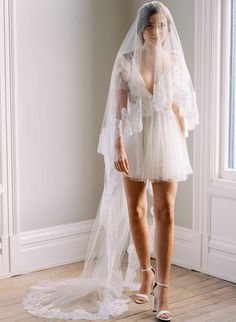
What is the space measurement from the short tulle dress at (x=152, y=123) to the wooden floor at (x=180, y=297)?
2.29 ft

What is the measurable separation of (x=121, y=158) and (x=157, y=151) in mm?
192

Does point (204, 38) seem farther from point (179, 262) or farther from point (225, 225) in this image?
point (179, 262)

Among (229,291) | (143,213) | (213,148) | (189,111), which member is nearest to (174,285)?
(229,291)

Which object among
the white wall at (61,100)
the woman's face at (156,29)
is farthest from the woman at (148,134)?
the white wall at (61,100)

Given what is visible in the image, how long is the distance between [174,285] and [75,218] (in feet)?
2.88

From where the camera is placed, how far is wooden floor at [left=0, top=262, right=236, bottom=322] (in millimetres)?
3000

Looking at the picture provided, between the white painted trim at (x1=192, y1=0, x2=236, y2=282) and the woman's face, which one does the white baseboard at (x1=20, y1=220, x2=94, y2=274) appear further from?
the woman's face

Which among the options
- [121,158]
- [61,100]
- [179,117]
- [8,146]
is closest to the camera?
[121,158]

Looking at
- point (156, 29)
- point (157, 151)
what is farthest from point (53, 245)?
point (156, 29)

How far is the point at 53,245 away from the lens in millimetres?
3885

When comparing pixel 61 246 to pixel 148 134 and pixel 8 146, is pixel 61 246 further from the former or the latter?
pixel 148 134

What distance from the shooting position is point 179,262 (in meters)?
3.89

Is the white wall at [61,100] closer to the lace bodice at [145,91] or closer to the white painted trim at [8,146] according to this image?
the white painted trim at [8,146]

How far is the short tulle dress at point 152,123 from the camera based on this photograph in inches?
117
